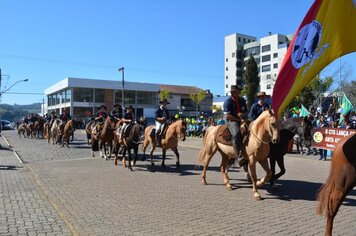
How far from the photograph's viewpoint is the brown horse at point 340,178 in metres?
5.49

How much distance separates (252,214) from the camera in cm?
759

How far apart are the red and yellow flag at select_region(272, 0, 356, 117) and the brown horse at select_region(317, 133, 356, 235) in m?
1.06

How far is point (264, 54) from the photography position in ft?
371

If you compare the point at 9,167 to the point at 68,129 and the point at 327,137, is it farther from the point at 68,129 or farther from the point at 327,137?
the point at 327,137

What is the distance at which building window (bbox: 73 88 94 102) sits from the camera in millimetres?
74625

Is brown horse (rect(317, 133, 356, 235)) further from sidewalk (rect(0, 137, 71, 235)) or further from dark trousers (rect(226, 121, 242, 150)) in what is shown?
sidewalk (rect(0, 137, 71, 235))

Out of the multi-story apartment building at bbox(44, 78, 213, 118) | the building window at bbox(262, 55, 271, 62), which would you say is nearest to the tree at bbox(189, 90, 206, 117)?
the multi-story apartment building at bbox(44, 78, 213, 118)

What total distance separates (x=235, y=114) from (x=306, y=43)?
4668mm


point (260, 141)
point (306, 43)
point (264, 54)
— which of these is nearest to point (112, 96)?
point (264, 54)

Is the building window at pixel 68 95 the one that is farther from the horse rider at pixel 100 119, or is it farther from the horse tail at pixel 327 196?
the horse tail at pixel 327 196

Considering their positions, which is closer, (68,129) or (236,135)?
(236,135)

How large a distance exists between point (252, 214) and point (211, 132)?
4055mm

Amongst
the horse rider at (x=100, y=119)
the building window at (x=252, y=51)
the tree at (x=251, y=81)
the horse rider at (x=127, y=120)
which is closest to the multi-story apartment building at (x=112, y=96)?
the tree at (x=251, y=81)

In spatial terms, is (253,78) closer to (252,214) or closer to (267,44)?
(267,44)
